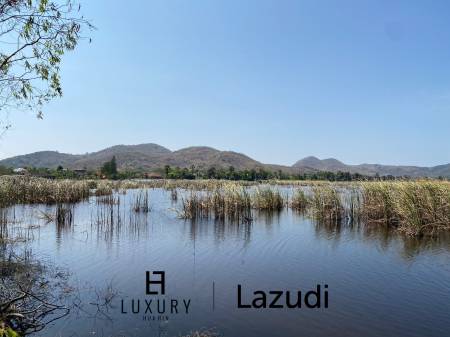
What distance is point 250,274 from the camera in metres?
9.94

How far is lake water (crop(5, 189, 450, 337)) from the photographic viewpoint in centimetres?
669

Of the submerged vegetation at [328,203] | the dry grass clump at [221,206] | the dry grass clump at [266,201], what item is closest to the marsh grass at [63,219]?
the submerged vegetation at [328,203]

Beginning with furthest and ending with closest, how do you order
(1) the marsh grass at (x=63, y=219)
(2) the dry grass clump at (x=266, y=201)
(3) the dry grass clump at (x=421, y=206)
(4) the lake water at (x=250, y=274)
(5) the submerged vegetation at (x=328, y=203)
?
1. (2) the dry grass clump at (x=266, y=201)
2. (1) the marsh grass at (x=63, y=219)
3. (5) the submerged vegetation at (x=328, y=203)
4. (3) the dry grass clump at (x=421, y=206)
5. (4) the lake water at (x=250, y=274)

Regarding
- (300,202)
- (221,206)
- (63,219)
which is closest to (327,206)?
(300,202)

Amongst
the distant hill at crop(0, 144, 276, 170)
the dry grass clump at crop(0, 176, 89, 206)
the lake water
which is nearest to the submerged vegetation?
the dry grass clump at crop(0, 176, 89, 206)

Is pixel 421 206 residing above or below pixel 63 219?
above

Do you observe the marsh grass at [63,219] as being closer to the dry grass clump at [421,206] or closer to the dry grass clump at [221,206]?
the dry grass clump at [221,206]

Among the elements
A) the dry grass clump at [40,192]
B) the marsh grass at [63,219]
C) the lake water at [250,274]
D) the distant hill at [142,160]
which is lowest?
the lake water at [250,274]

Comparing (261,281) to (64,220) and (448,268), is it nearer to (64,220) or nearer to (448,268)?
(448,268)

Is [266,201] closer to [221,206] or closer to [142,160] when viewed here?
[221,206]

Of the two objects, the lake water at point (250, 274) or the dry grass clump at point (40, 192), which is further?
the dry grass clump at point (40, 192)

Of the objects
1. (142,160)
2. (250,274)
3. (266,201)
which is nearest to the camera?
(250,274)

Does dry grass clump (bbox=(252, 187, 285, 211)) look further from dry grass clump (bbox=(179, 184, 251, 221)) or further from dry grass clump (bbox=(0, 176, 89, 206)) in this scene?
dry grass clump (bbox=(0, 176, 89, 206))

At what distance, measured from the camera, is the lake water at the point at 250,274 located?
6.69m
